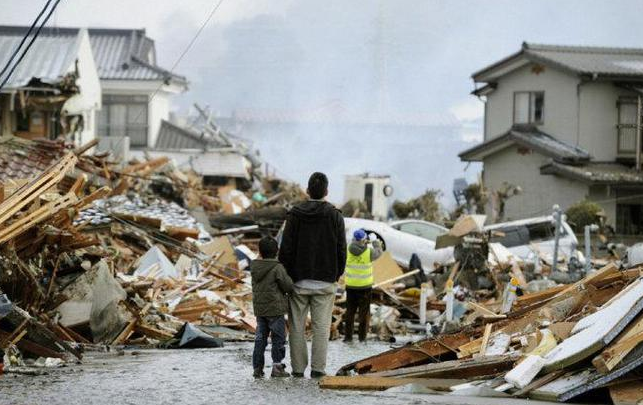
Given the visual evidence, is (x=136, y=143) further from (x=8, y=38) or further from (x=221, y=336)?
(x=221, y=336)

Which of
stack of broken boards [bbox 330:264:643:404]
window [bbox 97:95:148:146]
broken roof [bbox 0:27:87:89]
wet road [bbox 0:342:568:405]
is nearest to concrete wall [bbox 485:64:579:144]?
broken roof [bbox 0:27:87:89]

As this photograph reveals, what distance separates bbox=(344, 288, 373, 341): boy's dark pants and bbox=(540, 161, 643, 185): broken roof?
96.3ft

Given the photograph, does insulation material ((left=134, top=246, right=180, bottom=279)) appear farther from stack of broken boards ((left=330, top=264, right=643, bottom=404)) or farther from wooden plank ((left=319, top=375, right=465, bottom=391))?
wooden plank ((left=319, top=375, right=465, bottom=391))

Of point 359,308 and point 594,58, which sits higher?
point 594,58

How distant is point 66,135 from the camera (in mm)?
42656

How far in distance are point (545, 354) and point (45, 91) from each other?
2855cm

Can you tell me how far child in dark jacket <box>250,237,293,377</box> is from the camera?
1320 cm

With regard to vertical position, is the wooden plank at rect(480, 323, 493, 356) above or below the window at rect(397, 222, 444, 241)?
below

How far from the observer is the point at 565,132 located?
167ft

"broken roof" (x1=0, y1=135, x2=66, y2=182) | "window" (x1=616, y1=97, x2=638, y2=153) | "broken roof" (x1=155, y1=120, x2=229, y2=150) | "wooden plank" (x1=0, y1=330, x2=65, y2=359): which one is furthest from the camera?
"broken roof" (x1=155, y1=120, x2=229, y2=150)

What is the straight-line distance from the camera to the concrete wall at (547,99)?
167ft

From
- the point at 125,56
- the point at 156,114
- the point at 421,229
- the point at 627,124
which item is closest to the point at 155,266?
the point at 421,229

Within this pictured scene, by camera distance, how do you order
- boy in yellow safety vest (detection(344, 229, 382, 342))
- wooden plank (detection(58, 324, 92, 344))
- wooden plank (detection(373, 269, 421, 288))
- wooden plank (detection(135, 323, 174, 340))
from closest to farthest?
wooden plank (detection(58, 324, 92, 344)), wooden plank (detection(135, 323, 174, 340)), boy in yellow safety vest (detection(344, 229, 382, 342)), wooden plank (detection(373, 269, 421, 288))

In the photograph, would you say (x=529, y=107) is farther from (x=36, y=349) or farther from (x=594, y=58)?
(x=36, y=349)
